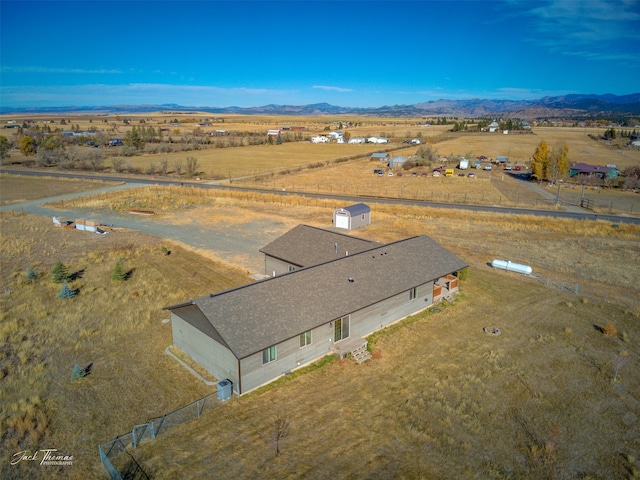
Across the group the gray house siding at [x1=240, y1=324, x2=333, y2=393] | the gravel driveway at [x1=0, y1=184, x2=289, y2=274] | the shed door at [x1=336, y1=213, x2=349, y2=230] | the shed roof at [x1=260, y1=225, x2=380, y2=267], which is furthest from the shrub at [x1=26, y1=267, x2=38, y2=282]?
the shed door at [x1=336, y1=213, x2=349, y2=230]

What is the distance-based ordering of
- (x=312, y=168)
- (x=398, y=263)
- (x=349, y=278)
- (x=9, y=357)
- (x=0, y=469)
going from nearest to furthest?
(x=0, y=469) → (x=9, y=357) → (x=349, y=278) → (x=398, y=263) → (x=312, y=168)

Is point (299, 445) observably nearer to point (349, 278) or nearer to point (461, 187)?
point (349, 278)

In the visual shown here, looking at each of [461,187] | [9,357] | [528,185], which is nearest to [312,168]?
[461,187]

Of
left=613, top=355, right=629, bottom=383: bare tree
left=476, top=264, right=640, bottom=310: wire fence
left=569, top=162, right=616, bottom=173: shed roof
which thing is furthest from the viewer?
left=569, top=162, right=616, bottom=173: shed roof

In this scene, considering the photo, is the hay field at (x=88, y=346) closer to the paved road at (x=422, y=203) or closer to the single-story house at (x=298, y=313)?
the single-story house at (x=298, y=313)

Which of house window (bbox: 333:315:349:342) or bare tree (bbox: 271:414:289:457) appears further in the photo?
house window (bbox: 333:315:349:342)

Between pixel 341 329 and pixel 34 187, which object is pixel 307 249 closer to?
pixel 341 329

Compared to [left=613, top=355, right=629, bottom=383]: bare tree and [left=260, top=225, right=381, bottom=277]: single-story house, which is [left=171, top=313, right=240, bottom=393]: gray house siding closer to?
[left=260, top=225, right=381, bottom=277]: single-story house
